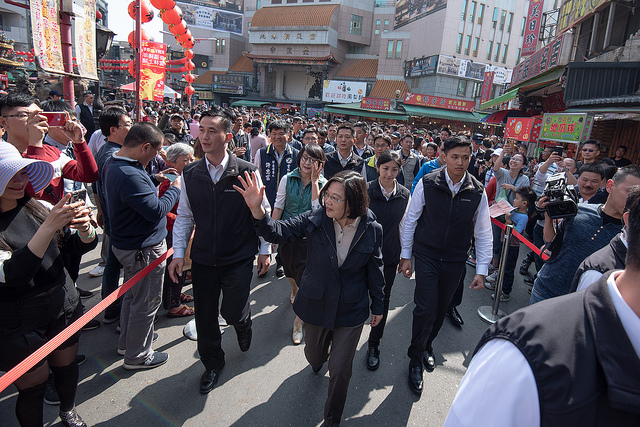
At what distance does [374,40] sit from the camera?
42062 mm

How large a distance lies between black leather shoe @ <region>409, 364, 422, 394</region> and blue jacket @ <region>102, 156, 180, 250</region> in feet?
8.17

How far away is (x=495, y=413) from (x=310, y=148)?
9.72 ft

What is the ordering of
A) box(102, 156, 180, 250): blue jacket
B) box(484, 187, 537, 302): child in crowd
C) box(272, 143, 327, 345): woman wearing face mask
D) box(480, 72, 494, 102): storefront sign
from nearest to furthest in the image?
box(102, 156, 180, 250): blue jacket < box(272, 143, 327, 345): woman wearing face mask < box(484, 187, 537, 302): child in crowd < box(480, 72, 494, 102): storefront sign

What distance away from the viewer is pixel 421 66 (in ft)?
108

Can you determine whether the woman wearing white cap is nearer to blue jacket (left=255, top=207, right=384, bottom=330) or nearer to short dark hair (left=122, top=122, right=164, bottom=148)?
short dark hair (left=122, top=122, right=164, bottom=148)

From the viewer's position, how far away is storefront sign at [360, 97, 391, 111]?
29.2 metres

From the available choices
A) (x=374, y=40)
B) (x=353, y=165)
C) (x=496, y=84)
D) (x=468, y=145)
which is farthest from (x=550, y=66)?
(x=374, y=40)

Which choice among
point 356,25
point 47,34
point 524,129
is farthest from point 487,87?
point 47,34

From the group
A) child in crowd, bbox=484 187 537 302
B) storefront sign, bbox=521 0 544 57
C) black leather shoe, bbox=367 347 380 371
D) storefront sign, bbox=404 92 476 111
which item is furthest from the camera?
storefront sign, bbox=404 92 476 111

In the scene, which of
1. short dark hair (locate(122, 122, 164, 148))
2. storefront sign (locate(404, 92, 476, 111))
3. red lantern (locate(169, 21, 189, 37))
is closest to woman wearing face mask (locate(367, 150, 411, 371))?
short dark hair (locate(122, 122, 164, 148))

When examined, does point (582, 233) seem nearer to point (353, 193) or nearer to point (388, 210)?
point (388, 210)

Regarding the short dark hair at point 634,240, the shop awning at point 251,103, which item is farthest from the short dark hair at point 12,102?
the shop awning at point 251,103

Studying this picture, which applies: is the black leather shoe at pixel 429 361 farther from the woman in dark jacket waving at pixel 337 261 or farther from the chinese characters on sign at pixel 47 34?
the chinese characters on sign at pixel 47 34

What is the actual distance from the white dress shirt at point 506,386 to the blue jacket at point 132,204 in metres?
2.48
